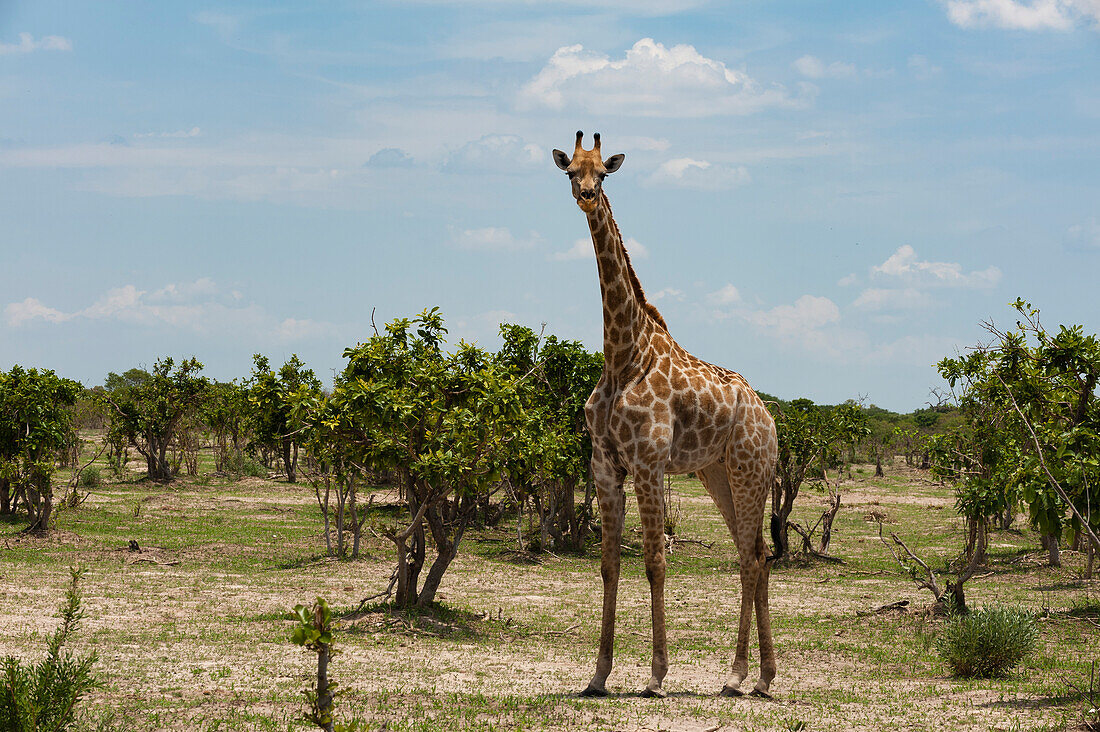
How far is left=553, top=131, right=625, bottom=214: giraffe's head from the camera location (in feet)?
30.7

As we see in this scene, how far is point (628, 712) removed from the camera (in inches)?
350

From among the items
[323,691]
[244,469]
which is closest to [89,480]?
[244,469]

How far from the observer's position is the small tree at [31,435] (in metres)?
23.3

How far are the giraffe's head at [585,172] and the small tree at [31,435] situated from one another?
19.1 m

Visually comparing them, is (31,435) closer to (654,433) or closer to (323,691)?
(654,433)

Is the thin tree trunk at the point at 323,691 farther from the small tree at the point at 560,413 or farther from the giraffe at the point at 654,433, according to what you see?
the small tree at the point at 560,413

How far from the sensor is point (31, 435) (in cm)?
2361

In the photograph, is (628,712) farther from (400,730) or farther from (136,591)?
(136,591)

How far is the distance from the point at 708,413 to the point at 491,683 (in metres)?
3.93

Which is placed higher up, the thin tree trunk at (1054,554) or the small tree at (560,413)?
the small tree at (560,413)

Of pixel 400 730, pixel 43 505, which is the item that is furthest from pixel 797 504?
pixel 400 730

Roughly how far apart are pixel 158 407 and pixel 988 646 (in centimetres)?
3695

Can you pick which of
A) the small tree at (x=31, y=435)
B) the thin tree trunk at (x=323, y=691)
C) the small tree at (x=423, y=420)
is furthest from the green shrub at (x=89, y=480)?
the thin tree trunk at (x=323, y=691)

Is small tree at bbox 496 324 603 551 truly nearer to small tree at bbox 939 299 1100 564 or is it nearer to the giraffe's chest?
small tree at bbox 939 299 1100 564
